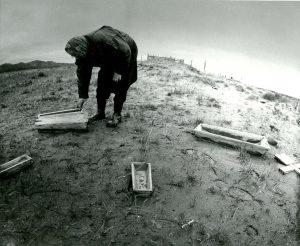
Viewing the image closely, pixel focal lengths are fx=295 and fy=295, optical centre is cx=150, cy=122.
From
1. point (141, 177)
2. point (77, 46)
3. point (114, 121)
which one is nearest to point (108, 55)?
point (77, 46)

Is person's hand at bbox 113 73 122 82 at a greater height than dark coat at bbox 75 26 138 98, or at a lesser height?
lesser

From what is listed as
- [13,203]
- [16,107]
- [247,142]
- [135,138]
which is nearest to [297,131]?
[247,142]

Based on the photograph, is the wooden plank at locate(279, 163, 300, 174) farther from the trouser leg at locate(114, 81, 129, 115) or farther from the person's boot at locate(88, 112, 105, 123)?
the person's boot at locate(88, 112, 105, 123)

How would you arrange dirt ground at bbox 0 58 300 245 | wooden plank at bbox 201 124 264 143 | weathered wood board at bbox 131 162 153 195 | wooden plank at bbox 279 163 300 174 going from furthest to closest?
wooden plank at bbox 201 124 264 143 → wooden plank at bbox 279 163 300 174 → weathered wood board at bbox 131 162 153 195 → dirt ground at bbox 0 58 300 245

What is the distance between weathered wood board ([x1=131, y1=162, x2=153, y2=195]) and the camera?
407cm

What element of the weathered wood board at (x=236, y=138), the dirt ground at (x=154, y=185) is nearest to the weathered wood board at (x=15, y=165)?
the dirt ground at (x=154, y=185)

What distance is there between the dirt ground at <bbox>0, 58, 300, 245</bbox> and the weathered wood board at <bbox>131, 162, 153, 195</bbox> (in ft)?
0.44

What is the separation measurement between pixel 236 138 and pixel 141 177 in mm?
2317

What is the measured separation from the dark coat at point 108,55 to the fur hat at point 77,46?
4.7 inches

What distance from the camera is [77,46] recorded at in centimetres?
459

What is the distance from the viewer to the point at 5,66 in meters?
17.1

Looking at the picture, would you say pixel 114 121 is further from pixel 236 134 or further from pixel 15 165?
pixel 236 134

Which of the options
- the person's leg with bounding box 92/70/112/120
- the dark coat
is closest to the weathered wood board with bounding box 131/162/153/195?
the dark coat

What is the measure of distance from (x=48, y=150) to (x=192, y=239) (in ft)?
9.21
